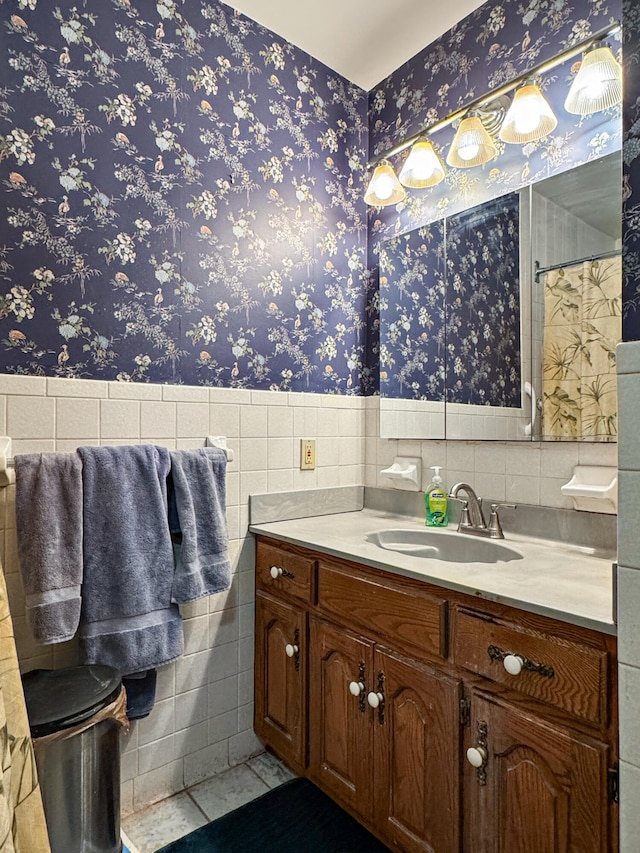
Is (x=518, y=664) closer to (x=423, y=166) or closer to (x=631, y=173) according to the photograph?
(x=631, y=173)

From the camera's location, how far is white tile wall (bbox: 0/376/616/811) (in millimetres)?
1441

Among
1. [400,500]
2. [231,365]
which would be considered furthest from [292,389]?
[400,500]

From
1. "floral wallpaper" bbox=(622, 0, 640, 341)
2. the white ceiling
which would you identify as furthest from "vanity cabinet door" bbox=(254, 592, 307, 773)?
the white ceiling

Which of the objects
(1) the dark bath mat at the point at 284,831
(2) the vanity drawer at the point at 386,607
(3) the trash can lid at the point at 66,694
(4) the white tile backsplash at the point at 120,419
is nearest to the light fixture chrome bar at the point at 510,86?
(4) the white tile backsplash at the point at 120,419

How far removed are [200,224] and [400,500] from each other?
129 centimetres

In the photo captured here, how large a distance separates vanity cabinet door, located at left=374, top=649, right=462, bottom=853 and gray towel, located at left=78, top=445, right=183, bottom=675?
66cm

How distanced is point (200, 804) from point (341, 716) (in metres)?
0.60

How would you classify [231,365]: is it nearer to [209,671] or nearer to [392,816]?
[209,671]

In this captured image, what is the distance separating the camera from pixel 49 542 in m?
1.31

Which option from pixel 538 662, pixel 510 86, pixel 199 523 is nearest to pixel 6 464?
pixel 199 523

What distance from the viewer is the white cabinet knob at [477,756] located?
1.13 m

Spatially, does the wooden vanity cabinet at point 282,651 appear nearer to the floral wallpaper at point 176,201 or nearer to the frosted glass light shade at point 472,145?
the floral wallpaper at point 176,201

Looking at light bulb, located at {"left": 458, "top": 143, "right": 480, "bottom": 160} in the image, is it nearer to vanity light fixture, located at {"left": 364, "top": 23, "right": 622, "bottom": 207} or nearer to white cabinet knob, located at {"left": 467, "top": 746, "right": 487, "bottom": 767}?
vanity light fixture, located at {"left": 364, "top": 23, "right": 622, "bottom": 207}

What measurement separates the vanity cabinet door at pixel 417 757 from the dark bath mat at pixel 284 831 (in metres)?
0.18
